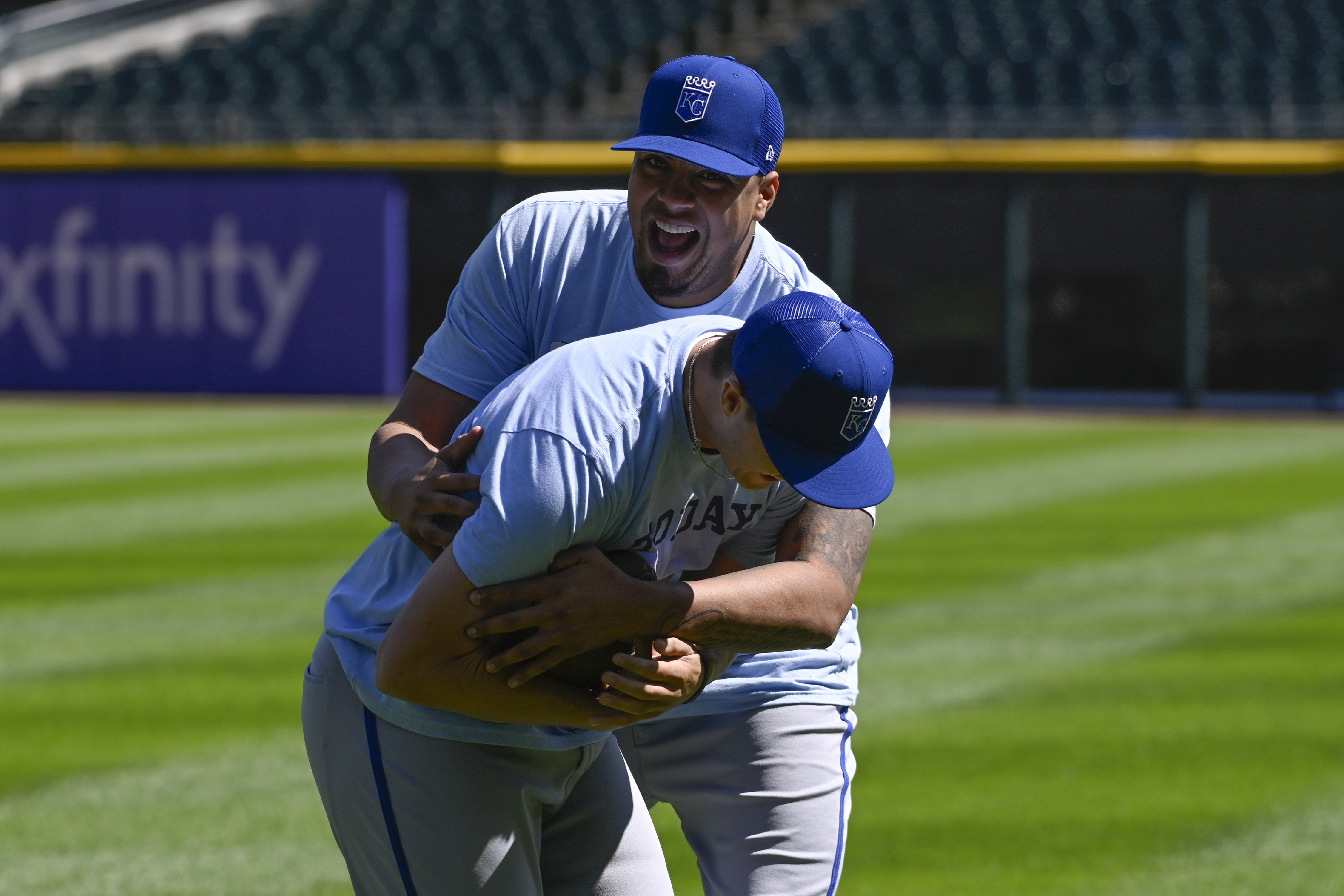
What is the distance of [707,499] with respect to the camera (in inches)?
108

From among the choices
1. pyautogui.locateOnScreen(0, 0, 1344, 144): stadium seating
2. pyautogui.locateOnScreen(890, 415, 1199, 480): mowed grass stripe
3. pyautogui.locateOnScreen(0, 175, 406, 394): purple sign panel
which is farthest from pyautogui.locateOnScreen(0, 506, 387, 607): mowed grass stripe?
pyautogui.locateOnScreen(0, 0, 1344, 144): stadium seating

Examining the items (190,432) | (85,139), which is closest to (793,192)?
(190,432)

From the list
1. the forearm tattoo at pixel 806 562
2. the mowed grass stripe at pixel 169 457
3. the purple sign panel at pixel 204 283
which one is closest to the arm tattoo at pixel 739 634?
the forearm tattoo at pixel 806 562

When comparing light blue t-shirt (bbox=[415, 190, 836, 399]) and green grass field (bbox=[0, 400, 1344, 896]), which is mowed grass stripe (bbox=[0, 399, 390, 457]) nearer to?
green grass field (bbox=[0, 400, 1344, 896])

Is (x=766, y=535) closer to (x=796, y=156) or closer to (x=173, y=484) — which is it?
(x=173, y=484)

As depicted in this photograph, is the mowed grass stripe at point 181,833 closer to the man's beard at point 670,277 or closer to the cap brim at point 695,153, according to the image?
the man's beard at point 670,277

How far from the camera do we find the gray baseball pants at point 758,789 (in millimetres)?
3297

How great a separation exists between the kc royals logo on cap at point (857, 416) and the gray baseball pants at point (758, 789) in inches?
37.9

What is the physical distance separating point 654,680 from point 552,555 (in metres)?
0.29

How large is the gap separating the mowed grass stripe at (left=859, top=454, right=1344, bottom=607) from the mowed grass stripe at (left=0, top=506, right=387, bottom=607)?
120 inches

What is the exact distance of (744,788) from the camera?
3355 mm

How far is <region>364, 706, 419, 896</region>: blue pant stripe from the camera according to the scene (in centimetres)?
274

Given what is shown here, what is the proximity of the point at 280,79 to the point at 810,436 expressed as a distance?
23.4m

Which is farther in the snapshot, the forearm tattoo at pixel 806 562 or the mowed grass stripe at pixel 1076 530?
the mowed grass stripe at pixel 1076 530
